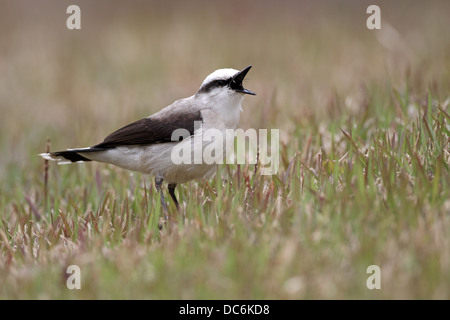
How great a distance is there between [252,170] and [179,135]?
0.79m

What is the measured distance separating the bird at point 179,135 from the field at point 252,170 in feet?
0.82

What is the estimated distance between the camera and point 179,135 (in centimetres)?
583

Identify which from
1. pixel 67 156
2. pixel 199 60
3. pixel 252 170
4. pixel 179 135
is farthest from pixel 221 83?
pixel 199 60

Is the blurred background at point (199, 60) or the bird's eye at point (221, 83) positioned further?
the blurred background at point (199, 60)

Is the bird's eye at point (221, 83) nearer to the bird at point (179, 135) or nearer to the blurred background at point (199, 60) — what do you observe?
the bird at point (179, 135)

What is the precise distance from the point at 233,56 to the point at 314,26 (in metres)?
2.14

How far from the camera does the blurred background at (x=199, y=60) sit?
9.04 metres

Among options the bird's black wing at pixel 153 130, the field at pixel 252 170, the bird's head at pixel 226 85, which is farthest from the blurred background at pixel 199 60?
the bird's black wing at pixel 153 130

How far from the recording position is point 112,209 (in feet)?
19.0

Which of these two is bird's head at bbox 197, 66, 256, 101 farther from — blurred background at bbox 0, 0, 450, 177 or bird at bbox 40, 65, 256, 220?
blurred background at bbox 0, 0, 450, 177

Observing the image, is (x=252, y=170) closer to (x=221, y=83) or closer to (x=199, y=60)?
(x=221, y=83)

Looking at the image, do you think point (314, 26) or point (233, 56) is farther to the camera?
point (314, 26)

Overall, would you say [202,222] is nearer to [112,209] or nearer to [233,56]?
[112,209]
